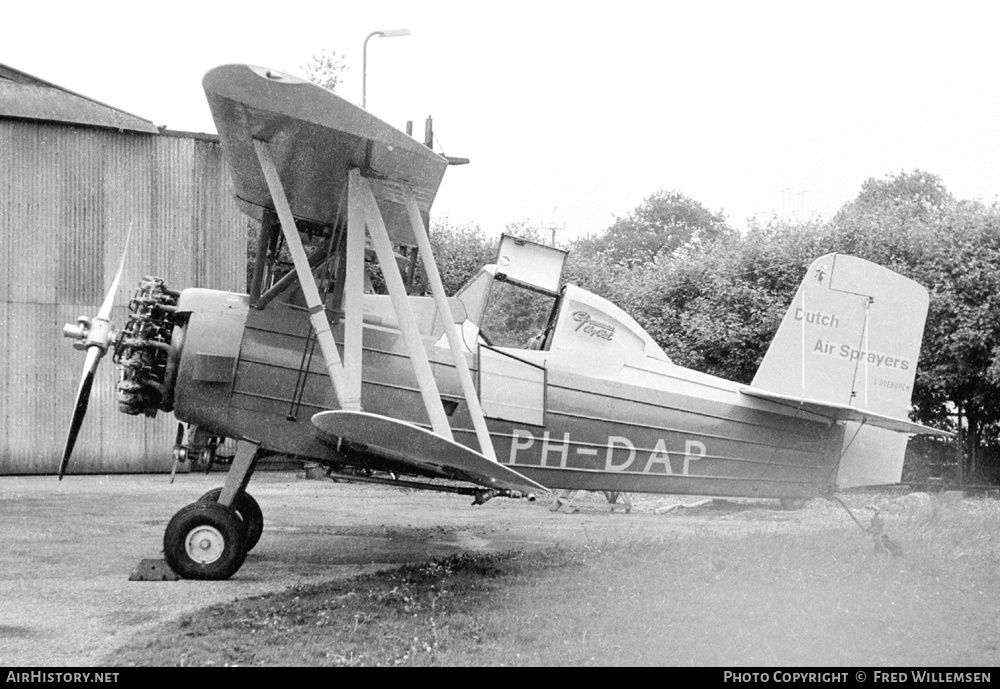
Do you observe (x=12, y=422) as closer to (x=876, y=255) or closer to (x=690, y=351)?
(x=690, y=351)

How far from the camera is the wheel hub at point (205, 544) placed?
6.88m

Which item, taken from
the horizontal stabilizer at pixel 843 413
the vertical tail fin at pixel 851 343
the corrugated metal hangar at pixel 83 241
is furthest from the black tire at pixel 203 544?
the corrugated metal hangar at pixel 83 241

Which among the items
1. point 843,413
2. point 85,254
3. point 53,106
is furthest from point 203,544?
point 53,106

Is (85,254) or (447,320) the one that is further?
(85,254)

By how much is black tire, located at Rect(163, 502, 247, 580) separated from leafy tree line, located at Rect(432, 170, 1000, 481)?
1146 cm

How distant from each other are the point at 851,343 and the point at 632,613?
3.98 metres

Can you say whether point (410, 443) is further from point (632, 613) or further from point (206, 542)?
point (206, 542)

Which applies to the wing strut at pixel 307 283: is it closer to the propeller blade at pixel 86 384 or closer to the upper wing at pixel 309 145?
the upper wing at pixel 309 145

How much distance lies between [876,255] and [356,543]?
489 inches

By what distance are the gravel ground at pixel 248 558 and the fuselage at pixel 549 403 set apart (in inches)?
51.9

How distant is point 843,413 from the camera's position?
8.33m

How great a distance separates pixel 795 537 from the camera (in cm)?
877

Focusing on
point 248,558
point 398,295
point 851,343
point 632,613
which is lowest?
point 248,558

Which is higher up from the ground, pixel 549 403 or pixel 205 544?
pixel 549 403
